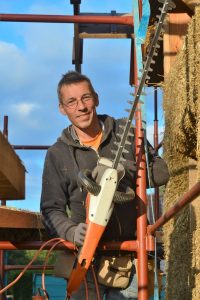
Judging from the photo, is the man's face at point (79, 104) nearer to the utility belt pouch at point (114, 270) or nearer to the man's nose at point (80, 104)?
the man's nose at point (80, 104)

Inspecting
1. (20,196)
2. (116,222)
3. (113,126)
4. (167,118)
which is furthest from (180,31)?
(20,196)

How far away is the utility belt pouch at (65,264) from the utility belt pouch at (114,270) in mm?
131

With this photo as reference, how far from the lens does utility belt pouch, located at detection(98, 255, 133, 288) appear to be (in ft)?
10.3

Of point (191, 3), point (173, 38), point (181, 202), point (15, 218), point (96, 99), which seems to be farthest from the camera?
point (173, 38)

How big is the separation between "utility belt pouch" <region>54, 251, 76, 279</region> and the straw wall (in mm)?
633

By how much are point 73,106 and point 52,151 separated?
0.24 meters

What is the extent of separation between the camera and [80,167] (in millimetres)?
3193

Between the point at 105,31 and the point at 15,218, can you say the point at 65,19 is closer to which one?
the point at 15,218

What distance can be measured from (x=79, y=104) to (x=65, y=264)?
739mm

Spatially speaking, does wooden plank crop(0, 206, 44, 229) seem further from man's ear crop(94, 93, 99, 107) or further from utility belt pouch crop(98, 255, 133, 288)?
man's ear crop(94, 93, 99, 107)

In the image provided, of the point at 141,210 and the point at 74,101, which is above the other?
the point at 74,101

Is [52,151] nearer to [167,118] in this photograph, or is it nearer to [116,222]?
[116,222]

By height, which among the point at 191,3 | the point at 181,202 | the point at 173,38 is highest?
the point at 191,3

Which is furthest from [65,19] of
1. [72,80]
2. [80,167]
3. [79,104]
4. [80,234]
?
[80,234]
